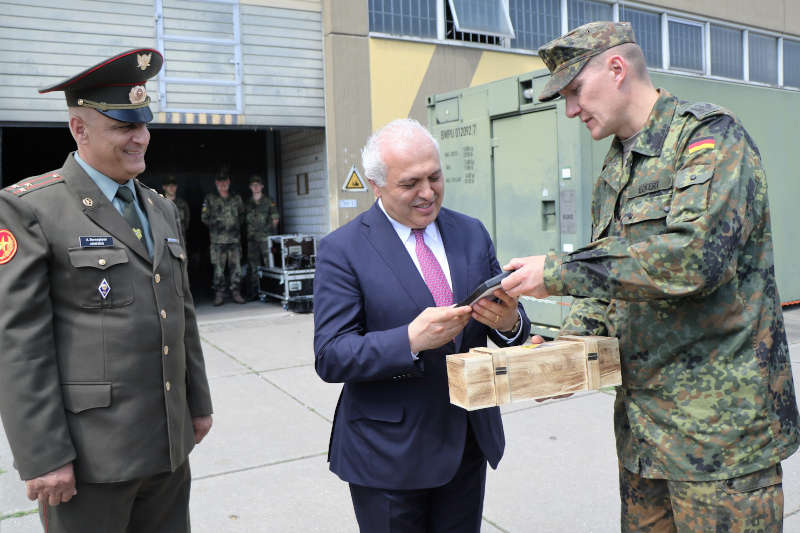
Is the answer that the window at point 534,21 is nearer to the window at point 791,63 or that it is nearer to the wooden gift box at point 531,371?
the window at point 791,63

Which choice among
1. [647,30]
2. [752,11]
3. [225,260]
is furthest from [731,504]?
[752,11]

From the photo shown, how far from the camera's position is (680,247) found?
169cm

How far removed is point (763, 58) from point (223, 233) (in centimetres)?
1222

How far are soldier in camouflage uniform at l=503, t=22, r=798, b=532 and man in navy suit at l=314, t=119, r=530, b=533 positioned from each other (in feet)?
1.17

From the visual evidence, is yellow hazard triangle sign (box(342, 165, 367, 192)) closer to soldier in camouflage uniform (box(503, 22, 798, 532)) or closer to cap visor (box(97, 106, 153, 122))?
cap visor (box(97, 106, 153, 122))

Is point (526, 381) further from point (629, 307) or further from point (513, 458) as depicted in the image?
point (513, 458)

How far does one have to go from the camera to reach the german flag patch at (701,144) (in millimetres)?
1781

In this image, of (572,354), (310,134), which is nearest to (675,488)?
(572,354)

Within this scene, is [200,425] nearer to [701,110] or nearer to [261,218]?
[701,110]

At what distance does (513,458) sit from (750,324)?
103 inches

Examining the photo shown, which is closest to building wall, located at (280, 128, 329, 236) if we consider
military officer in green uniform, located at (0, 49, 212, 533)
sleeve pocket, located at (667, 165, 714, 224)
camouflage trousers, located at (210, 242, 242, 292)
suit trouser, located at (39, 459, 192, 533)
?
camouflage trousers, located at (210, 242, 242, 292)

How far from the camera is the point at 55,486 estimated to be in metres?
1.94

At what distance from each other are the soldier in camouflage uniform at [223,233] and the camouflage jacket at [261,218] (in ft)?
0.66

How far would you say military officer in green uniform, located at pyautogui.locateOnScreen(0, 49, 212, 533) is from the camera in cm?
194
